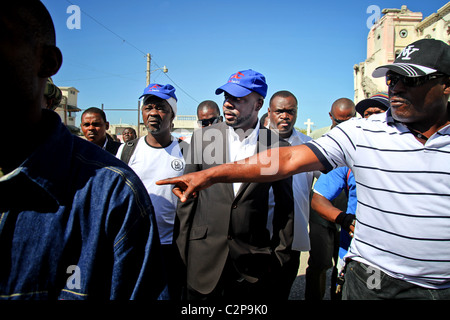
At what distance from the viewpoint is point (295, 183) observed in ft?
10.1

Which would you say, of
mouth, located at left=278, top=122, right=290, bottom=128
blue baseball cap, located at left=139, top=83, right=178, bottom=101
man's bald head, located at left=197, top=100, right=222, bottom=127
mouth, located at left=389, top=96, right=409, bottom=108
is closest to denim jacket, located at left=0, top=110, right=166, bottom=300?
mouth, located at left=389, top=96, right=409, bottom=108

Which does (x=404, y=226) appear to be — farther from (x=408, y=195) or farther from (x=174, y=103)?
(x=174, y=103)

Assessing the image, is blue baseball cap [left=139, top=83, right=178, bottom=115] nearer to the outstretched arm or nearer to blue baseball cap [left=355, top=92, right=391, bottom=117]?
→ the outstretched arm

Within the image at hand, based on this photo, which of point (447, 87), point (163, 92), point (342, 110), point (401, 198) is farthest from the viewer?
point (342, 110)

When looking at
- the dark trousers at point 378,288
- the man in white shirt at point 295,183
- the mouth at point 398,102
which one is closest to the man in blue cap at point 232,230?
the man in white shirt at point 295,183

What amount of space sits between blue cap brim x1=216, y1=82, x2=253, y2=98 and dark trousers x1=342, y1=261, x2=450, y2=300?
5.56ft

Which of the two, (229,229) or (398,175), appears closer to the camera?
(398,175)

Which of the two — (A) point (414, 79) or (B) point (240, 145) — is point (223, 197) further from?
(A) point (414, 79)

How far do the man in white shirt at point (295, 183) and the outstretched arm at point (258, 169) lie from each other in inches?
51.3

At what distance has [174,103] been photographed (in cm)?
348

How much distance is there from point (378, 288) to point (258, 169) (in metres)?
1.00

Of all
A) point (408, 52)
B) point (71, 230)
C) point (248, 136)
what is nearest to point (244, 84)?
point (248, 136)

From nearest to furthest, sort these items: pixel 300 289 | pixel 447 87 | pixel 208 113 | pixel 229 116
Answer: pixel 447 87 < pixel 229 116 < pixel 300 289 < pixel 208 113

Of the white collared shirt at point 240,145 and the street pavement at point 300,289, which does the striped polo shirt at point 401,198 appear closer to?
the white collared shirt at point 240,145
